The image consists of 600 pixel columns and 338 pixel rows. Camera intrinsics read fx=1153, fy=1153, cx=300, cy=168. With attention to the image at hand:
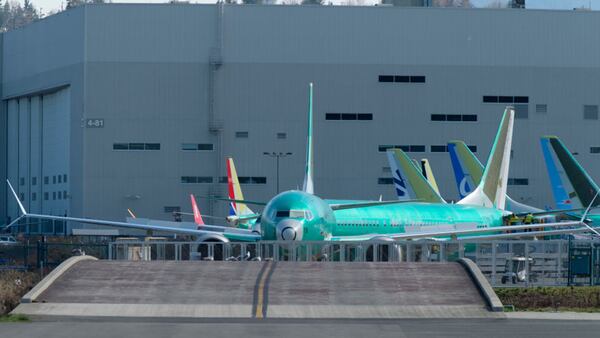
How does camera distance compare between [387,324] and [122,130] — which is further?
[122,130]

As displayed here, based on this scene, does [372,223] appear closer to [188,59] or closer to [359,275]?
[359,275]

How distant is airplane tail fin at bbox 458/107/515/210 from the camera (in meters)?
72.6

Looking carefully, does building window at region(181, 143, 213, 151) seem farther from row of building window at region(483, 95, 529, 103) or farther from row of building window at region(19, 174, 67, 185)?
row of building window at region(483, 95, 529, 103)

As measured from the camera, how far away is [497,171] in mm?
73812

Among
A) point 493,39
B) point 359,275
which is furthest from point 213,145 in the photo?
point 359,275

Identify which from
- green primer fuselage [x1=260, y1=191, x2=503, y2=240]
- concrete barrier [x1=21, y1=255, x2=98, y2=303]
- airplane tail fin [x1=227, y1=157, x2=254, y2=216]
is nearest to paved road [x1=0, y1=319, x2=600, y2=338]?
concrete barrier [x1=21, y1=255, x2=98, y2=303]

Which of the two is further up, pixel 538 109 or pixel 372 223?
pixel 538 109

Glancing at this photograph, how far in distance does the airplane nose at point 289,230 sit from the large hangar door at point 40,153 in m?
62.5

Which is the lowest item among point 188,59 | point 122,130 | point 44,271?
point 44,271

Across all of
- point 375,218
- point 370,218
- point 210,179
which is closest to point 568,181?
point 375,218

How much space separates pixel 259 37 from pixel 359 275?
68559 millimetres

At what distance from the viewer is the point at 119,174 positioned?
331ft

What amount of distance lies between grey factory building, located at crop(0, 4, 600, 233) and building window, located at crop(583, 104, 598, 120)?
96 centimetres

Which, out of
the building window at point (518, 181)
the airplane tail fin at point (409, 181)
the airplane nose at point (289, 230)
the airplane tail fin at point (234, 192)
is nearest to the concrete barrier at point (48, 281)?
the airplane nose at point (289, 230)
